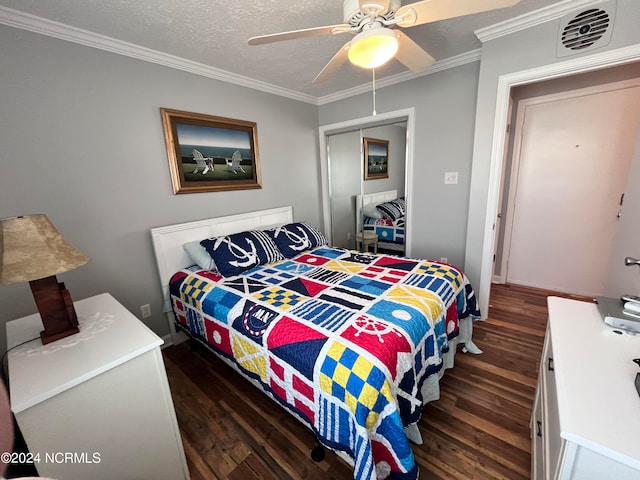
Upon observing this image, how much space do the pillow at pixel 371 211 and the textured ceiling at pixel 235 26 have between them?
5.21ft

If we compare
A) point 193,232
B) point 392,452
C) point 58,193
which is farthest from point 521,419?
point 58,193

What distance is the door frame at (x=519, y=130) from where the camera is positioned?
245 cm

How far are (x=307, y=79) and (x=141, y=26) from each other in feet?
4.80

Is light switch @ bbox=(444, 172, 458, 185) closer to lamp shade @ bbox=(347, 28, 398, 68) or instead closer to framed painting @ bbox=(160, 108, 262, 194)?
lamp shade @ bbox=(347, 28, 398, 68)

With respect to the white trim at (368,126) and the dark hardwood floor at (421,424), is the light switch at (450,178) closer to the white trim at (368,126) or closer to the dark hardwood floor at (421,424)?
the white trim at (368,126)

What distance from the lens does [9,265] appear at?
0.97 m

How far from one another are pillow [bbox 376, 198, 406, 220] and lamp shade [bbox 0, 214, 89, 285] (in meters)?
2.88

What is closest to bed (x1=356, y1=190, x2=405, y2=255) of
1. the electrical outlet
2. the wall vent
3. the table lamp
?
the wall vent

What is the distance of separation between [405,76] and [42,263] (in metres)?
3.08

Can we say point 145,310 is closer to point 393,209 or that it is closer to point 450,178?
point 393,209

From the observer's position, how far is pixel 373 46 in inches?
48.0

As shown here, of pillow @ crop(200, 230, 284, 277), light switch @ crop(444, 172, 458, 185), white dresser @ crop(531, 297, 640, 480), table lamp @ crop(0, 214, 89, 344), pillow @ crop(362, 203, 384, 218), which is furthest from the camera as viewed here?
pillow @ crop(362, 203, 384, 218)

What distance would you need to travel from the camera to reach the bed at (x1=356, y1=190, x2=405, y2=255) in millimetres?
3217

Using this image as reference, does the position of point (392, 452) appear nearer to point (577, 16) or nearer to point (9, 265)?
point (9, 265)
